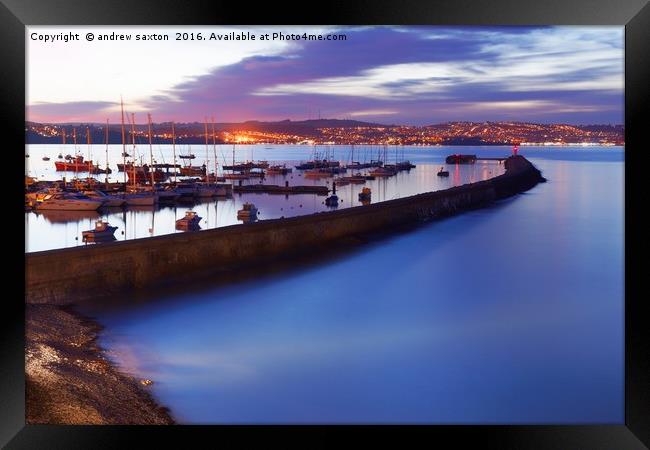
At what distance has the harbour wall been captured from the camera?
24.9 ft

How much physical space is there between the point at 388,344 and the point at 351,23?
4052 millimetres

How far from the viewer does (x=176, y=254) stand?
927cm

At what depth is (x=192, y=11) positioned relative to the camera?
487 centimetres

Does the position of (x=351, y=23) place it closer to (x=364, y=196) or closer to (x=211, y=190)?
(x=364, y=196)

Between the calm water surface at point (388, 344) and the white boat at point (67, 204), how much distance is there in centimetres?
1141

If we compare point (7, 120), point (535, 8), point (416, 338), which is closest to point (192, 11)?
point (7, 120)

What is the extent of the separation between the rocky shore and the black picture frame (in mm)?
326

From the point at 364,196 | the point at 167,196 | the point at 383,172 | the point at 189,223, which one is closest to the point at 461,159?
the point at 383,172

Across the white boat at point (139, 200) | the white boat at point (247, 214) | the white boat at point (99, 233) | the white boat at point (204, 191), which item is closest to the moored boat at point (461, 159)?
the white boat at point (204, 191)

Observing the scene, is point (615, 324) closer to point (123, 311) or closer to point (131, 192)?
point (123, 311)

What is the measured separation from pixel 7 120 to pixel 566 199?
23613 millimetres

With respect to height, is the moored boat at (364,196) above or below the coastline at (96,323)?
above

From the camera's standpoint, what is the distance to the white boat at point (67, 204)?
22234 millimetres

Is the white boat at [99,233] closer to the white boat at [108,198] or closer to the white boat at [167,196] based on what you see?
the white boat at [108,198]
